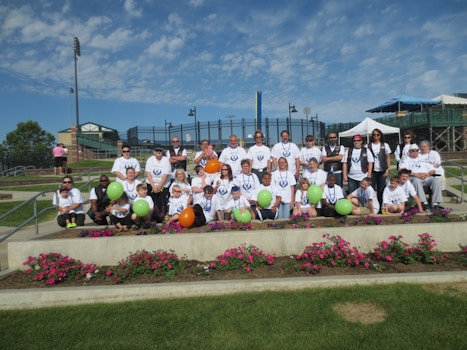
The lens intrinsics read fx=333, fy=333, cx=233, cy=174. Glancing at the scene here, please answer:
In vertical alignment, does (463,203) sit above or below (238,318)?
above

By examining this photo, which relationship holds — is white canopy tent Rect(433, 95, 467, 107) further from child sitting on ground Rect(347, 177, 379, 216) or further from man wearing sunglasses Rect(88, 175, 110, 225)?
man wearing sunglasses Rect(88, 175, 110, 225)

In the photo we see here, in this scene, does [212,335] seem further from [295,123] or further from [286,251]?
[295,123]

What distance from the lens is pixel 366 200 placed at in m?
7.32

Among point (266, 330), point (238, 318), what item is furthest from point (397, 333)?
point (238, 318)

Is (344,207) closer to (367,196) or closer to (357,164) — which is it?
(367,196)

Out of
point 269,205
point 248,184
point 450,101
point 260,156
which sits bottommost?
point 269,205

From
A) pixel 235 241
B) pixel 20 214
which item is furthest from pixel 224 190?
pixel 20 214

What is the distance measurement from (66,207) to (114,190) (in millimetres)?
1358

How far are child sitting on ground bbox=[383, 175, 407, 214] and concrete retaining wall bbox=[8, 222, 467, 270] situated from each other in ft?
3.91

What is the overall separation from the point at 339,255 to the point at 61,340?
3.89m

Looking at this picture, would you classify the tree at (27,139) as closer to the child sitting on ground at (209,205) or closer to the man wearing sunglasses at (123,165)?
the man wearing sunglasses at (123,165)

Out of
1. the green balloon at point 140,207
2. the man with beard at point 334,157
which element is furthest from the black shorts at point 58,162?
the man with beard at point 334,157

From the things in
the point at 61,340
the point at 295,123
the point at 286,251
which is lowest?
the point at 61,340

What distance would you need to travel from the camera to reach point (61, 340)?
143 inches
